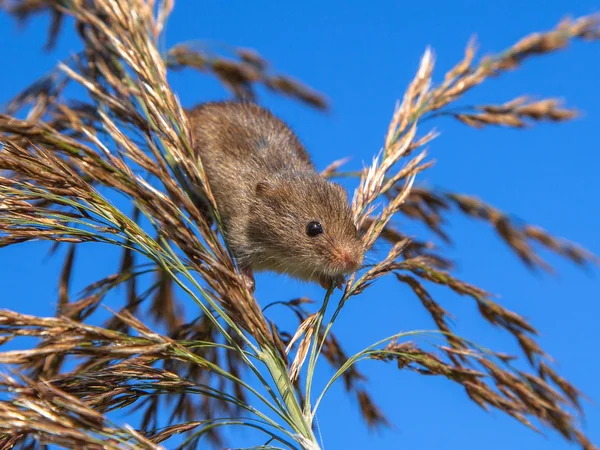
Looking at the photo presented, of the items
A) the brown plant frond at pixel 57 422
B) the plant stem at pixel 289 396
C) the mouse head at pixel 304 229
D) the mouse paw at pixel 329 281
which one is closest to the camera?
the brown plant frond at pixel 57 422

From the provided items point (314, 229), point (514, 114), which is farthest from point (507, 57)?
point (314, 229)

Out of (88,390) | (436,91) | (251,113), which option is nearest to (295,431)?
(88,390)

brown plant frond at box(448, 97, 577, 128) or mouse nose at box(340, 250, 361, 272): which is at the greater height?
brown plant frond at box(448, 97, 577, 128)

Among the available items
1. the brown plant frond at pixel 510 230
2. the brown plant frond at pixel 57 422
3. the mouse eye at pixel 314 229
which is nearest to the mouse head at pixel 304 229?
the mouse eye at pixel 314 229

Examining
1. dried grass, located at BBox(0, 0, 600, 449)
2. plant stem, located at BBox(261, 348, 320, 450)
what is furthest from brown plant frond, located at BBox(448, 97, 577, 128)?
plant stem, located at BBox(261, 348, 320, 450)

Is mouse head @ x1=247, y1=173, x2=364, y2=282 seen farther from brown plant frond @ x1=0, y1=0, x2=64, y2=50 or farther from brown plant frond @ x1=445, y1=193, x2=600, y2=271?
brown plant frond @ x1=0, y1=0, x2=64, y2=50

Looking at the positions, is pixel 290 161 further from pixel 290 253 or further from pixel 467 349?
pixel 467 349

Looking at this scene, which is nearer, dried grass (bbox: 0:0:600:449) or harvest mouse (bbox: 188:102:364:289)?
dried grass (bbox: 0:0:600:449)

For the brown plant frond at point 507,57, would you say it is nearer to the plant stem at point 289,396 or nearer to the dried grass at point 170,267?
the dried grass at point 170,267
